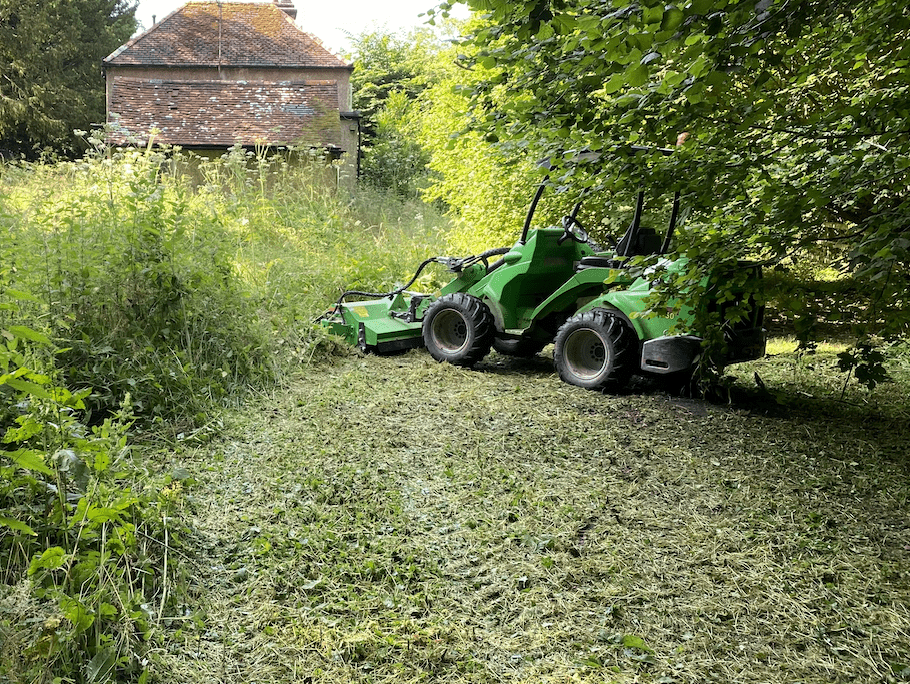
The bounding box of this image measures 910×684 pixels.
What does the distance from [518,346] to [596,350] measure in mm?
929

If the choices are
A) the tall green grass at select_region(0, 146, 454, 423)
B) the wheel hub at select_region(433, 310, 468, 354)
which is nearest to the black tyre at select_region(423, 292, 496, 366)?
the wheel hub at select_region(433, 310, 468, 354)

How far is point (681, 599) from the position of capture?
2.77 meters

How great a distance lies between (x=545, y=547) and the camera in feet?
10.3

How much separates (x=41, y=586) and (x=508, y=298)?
4315 millimetres

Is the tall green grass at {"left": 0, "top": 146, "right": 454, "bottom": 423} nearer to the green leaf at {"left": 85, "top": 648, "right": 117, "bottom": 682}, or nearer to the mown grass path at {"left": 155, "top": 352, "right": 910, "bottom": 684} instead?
the mown grass path at {"left": 155, "top": 352, "right": 910, "bottom": 684}

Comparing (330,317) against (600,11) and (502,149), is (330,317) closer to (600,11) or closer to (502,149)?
(502,149)

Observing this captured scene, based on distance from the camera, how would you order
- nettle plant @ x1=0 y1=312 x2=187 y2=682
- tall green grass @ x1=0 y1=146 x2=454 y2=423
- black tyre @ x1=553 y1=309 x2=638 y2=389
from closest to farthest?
nettle plant @ x1=0 y1=312 x2=187 y2=682 < tall green grass @ x1=0 y1=146 x2=454 y2=423 < black tyre @ x1=553 y1=309 x2=638 y2=389

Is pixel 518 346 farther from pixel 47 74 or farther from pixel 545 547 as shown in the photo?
pixel 47 74

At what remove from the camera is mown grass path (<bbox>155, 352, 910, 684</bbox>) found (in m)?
2.42

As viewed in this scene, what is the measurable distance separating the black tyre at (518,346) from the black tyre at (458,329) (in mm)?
217

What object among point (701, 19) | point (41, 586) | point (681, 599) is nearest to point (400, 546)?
point (681, 599)

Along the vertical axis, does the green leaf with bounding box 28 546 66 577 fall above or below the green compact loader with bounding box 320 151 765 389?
below

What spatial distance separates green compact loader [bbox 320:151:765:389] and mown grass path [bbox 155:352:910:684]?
48 centimetres

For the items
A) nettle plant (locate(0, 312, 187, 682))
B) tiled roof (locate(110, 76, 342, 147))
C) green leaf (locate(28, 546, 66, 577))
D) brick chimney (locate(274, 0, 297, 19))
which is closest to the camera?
nettle plant (locate(0, 312, 187, 682))
